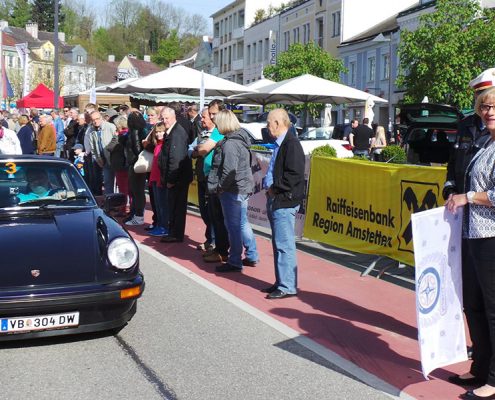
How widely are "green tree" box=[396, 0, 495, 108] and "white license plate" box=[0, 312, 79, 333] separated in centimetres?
2470

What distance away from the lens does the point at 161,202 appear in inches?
453

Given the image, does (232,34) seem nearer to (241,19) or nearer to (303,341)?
(241,19)

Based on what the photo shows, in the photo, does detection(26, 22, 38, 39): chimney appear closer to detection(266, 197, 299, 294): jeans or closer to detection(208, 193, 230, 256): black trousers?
detection(208, 193, 230, 256): black trousers

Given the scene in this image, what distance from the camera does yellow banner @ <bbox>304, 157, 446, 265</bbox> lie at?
8348mm

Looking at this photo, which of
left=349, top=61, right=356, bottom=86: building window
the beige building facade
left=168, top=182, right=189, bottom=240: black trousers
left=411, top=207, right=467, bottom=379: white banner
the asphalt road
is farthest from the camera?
the beige building facade

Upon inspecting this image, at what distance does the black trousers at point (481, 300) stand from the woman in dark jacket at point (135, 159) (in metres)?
8.42

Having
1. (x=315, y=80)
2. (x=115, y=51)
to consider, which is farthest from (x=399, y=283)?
(x=115, y=51)

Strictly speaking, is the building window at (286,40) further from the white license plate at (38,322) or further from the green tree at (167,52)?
the white license plate at (38,322)

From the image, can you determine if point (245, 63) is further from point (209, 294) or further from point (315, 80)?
point (209, 294)

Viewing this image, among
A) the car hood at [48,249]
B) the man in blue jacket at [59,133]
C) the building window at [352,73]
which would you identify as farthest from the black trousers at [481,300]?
the building window at [352,73]

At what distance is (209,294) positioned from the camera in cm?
783

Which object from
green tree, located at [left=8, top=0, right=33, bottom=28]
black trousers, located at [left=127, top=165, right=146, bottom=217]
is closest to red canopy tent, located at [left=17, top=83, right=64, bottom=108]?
black trousers, located at [left=127, top=165, right=146, bottom=217]

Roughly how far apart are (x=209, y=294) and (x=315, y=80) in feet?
42.3

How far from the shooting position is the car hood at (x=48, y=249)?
562 cm
